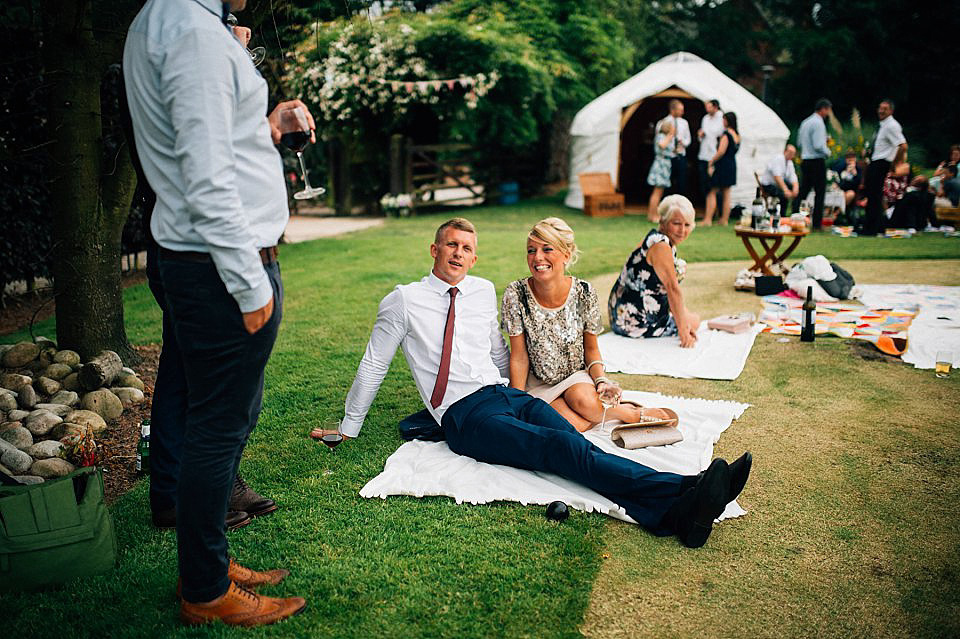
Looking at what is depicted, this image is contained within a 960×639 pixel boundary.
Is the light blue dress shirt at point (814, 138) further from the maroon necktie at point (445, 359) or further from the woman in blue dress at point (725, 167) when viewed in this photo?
the maroon necktie at point (445, 359)

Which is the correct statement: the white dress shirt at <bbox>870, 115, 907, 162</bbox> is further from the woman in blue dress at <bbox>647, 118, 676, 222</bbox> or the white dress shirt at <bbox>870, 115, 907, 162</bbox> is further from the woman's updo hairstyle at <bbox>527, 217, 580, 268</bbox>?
the woman's updo hairstyle at <bbox>527, 217, 580, 268</bbox>

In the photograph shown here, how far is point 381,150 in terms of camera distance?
16484 mm

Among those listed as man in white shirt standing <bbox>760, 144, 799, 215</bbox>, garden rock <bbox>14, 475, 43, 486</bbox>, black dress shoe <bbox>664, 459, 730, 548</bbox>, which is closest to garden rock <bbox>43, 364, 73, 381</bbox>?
garden rock <bbox>14, 475, 43, 486</bbox>

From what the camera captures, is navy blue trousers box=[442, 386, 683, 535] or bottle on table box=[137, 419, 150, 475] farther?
bottle on table box=[137, 419, 150, 475]

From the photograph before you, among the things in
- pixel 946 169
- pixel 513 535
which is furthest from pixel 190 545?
pixel 946 169

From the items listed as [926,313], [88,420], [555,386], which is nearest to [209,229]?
Answer: [555,386]

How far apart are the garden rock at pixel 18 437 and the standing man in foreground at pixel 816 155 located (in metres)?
11.3

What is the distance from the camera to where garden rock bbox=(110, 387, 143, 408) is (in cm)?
476

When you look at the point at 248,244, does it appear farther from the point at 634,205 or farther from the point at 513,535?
the point at 634,205

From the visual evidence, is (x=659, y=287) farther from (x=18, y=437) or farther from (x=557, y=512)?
(x=18, y=437)

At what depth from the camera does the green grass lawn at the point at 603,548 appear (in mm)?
2619

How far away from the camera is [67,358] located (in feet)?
16.0

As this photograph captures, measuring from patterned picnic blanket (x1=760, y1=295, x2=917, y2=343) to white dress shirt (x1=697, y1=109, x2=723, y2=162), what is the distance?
616 cm

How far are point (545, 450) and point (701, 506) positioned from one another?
0.79m
